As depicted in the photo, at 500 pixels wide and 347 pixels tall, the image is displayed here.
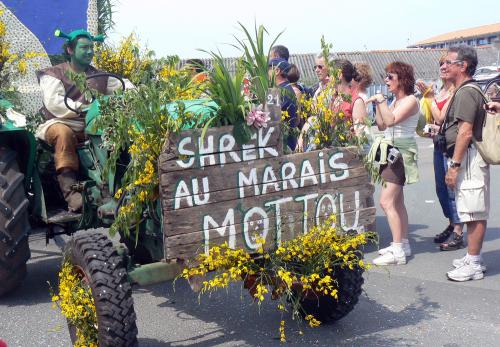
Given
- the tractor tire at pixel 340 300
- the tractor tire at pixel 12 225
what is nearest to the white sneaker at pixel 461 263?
the tractor tire at pixel 340 300

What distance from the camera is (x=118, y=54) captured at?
6426 mm

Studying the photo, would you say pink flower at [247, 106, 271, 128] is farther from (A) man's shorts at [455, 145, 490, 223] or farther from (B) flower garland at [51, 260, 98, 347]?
(A) man's shorts at [455, 145, 490, 223]

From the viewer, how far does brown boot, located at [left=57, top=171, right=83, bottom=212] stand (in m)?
4.96

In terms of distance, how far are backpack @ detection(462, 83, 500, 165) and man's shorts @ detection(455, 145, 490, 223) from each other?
84mm

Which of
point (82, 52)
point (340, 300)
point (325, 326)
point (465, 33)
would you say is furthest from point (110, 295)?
point (465, 33)

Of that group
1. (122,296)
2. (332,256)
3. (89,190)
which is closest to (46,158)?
(89,190)

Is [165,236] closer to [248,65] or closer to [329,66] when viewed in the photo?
[248,65]

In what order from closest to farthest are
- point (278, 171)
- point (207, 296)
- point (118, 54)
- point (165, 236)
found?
point (165, 236) < point (278, 171) < point (207, 296) < point (118, 54)

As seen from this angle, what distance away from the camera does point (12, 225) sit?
468cm

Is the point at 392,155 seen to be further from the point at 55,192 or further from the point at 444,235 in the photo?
the point at 55,192

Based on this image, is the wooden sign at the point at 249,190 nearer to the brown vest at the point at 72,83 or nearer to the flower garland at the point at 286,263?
the flower garland at the point at 286,263

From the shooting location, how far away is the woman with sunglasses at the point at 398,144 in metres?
5.92

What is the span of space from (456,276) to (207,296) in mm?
2097

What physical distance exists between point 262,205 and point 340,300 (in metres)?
1.02
